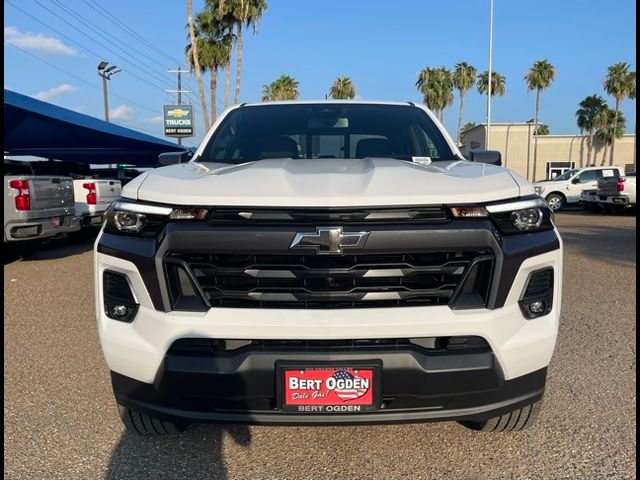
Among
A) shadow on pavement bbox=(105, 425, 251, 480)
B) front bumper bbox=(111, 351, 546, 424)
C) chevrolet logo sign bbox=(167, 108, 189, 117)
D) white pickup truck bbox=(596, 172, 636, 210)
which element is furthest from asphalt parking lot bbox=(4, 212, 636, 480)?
chevrolet logo sign bbox=(167, 108, 189, 117)

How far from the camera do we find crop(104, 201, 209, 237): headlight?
2.13 m

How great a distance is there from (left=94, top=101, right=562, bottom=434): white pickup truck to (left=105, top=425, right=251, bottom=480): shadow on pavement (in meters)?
0.46

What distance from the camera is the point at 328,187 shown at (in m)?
2.16

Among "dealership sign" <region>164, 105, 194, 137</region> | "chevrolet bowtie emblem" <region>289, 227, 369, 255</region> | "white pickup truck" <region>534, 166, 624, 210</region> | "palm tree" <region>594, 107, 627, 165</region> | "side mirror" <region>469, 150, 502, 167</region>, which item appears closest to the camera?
"chevrolet bowtie emblem" <region>289, 227, 369, 255</region>

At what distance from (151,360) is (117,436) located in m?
0.99

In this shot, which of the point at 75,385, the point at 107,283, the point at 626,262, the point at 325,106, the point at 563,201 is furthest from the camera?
the point at 563,201

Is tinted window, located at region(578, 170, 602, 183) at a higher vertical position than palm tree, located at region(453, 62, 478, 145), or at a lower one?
lower

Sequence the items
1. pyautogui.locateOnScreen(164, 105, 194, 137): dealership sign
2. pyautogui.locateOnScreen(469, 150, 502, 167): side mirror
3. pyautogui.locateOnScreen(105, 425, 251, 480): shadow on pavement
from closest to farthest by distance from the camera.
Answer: pyautogui.locateOnScreen(105, 425, 251, 480): shadow on pavement → pyautogui.locateOnScreen(469, 150, 502, 167): side mirror → pyautogui.locateOnScreen(164, 105, 194, 137): dealership sign

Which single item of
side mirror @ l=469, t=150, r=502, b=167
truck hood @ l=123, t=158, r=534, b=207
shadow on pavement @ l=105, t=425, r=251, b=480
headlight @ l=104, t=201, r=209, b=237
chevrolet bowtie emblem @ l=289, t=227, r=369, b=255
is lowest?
shadow on pavement @ l=105, t=425, r=251, b=480

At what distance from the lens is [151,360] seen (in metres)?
2.13

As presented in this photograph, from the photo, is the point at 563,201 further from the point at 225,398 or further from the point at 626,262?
the point at 225,398

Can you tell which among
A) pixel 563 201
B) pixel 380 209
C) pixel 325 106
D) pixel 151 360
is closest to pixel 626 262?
pixel 325 106

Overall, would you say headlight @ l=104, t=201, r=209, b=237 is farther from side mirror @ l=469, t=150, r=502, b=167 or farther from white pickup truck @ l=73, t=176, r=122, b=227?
white pickup truck @ l=73, t=176, r=122, b=227

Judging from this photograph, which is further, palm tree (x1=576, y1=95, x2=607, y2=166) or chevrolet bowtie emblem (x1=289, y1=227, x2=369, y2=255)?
palm tree (x1=576, y1=95, x2=607, y2=166)
